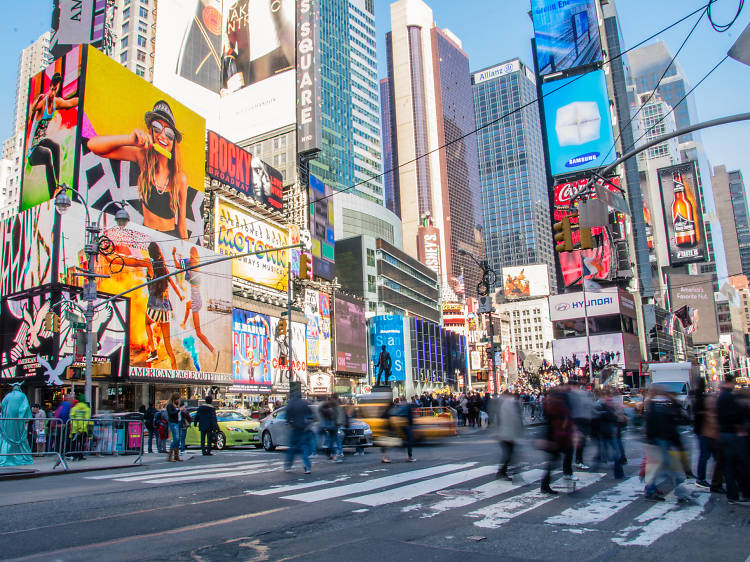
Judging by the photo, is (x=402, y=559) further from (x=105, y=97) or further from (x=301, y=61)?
(x=301, y=61)

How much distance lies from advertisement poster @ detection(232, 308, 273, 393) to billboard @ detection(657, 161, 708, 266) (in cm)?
6693

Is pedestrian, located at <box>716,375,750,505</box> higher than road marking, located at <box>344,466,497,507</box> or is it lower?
higher

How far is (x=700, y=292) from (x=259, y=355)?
99.6 meters

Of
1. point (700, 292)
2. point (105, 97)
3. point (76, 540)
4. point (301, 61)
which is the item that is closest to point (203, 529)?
point (76, 540)

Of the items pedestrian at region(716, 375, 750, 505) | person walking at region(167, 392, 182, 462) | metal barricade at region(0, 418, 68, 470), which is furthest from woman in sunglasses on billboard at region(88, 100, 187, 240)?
pedestrian at region(716, 375, 750, 505)

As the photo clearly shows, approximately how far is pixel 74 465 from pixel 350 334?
219 ft

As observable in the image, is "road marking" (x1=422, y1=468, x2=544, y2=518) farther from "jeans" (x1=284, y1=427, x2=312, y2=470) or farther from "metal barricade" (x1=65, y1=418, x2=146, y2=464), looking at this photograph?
"metal barricade" (x1=65, y1=418, x2=146, y2=464)

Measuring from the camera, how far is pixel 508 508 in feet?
26.8

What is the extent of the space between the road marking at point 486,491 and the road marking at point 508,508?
410 mm

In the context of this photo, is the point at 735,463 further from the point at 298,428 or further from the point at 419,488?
the point at 298,428

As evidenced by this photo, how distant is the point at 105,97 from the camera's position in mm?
46312

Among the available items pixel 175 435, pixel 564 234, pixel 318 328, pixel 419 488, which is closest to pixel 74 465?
pixel 175 435

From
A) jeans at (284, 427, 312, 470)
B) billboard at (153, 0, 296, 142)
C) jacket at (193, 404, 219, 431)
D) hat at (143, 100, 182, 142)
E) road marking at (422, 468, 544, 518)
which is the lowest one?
road marking at (422, 468, 544, 518)

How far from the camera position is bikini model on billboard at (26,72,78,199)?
4456 cm
